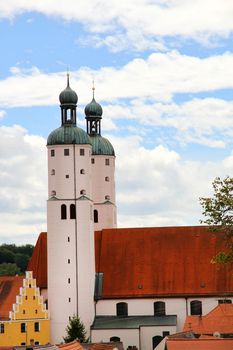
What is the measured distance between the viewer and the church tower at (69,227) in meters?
87.7

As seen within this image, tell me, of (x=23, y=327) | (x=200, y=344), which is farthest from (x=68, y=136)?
(x=200, y=344)

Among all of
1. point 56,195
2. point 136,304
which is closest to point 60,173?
point 56,195

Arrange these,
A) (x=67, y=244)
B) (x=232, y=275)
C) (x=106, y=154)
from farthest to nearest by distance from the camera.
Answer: (x=106, y=154) < (x=67, y=244) < (x=232, y=275)

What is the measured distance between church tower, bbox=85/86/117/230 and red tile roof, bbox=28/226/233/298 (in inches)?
209

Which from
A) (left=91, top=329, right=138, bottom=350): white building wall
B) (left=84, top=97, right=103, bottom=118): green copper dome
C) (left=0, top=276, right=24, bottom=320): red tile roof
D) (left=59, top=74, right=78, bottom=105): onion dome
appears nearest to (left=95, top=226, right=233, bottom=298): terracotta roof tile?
(left=91, top=329, right=138, bottom=350): white building wall

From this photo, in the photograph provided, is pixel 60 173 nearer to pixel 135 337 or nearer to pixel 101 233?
pixel 101 233

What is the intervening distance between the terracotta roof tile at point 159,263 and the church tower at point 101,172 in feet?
17.6

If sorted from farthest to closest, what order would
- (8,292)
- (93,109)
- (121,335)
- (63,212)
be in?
(93,109), (8,292), (63,212), (121,335)

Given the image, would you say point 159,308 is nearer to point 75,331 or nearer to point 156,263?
point 156,263

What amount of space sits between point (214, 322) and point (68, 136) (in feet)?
70.4

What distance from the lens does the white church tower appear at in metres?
87.7

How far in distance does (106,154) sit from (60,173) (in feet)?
40.6

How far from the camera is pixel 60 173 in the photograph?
8944 centimetres

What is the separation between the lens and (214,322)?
78.7m
